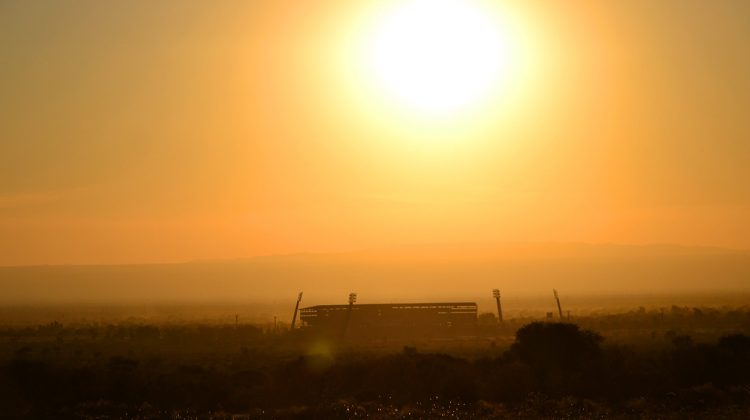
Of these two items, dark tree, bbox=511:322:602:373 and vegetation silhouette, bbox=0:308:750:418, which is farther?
dark tree, bbox=511:322:602:373

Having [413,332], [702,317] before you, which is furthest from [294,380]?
[702,317]

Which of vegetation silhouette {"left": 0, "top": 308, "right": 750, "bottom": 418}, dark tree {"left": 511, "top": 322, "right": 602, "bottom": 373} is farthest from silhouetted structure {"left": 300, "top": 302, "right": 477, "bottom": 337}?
dark tree {"left": 511, "top": 322, "right": 602, "bottom": 373}

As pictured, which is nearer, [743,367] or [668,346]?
[743,367]

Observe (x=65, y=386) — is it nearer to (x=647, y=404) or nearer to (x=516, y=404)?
(x=516, y=404)

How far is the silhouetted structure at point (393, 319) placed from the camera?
57938 mm

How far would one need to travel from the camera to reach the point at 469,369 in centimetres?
3362

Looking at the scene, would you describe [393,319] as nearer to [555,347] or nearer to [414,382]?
[555,347]

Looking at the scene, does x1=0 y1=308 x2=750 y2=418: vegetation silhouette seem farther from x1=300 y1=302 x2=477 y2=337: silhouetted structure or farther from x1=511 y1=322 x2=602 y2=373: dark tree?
x1=300 y1=302 x2=477 y2=337: silhouetted structure

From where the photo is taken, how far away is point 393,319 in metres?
58.9

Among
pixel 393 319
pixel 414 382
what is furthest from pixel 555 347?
pixel 393 319

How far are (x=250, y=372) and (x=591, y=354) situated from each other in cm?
1243

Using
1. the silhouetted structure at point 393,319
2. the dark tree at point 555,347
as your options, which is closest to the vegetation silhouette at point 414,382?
the dark tree at point 555,347

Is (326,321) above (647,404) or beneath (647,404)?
above

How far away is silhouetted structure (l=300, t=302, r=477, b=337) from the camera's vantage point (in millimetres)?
57938
